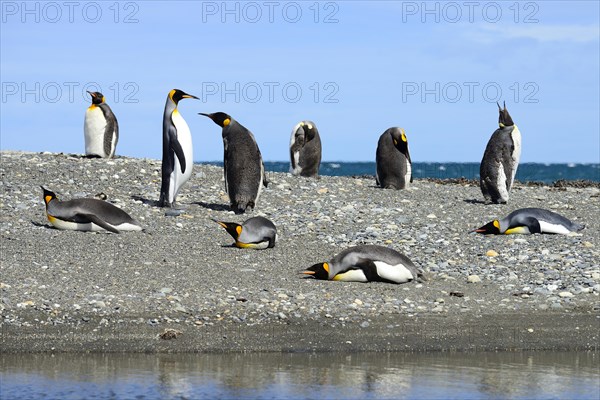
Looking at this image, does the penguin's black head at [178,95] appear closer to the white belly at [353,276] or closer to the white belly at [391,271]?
the white belly at [353,276]

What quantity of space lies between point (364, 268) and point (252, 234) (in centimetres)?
178

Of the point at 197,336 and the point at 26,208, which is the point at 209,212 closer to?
the point at 26,208

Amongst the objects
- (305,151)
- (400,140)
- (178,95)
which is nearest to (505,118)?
(400,140)

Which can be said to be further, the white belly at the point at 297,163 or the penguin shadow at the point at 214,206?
the white belly at the point at 297,163

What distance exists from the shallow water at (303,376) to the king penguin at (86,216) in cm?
357

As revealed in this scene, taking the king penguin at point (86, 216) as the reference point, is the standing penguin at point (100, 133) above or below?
above

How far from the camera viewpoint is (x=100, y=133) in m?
16.1

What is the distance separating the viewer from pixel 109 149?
16.2 meters

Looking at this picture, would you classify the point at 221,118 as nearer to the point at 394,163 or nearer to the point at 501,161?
the point at 394,163

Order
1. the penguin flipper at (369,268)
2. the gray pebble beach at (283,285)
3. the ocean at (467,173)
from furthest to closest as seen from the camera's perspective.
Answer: the ocean at (467,173), the penguin flipper at (369,268), the gray pebble beach at (283,285)

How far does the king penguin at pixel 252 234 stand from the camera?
1011cm

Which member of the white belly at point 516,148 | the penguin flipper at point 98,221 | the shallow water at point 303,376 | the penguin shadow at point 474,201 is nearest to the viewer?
the shallow water at point 303,376

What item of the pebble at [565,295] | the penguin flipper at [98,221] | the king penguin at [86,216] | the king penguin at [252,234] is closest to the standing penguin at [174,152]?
the king penguin at [86,216]

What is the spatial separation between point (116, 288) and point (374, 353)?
2.34m
